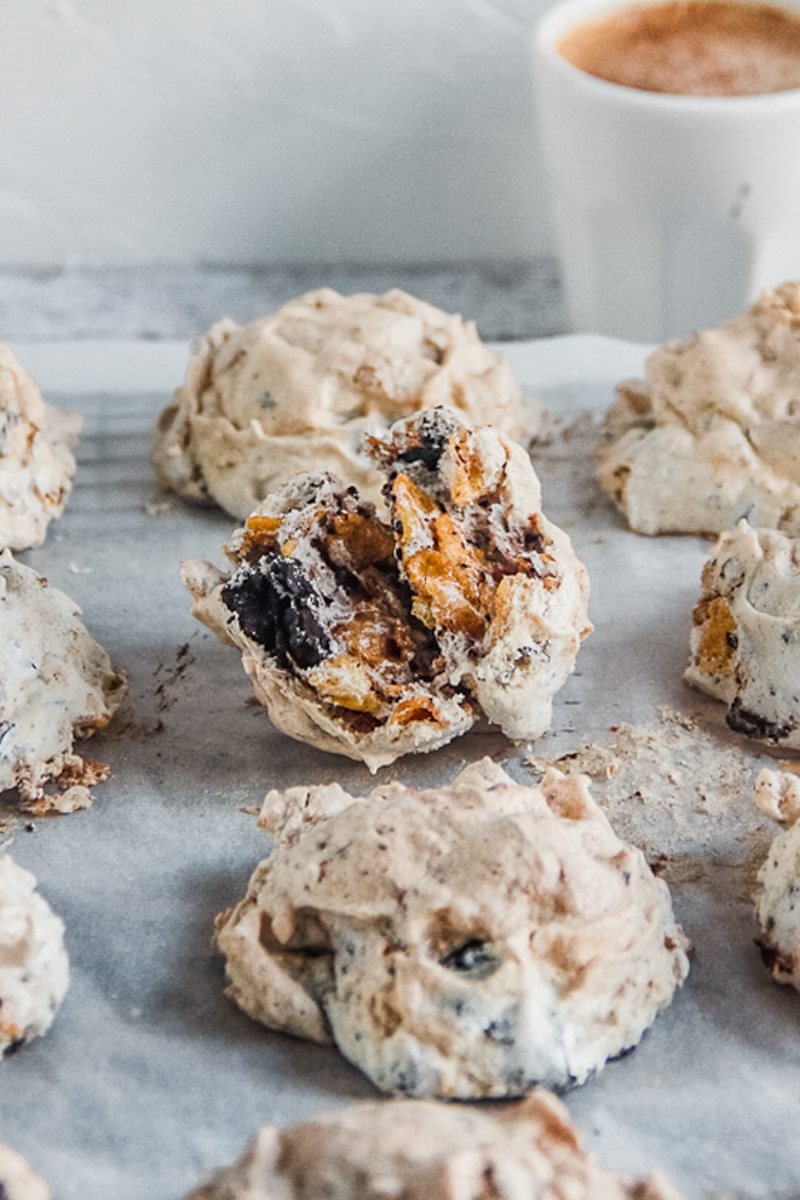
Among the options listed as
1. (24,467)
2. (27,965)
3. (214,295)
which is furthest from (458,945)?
(214,295)

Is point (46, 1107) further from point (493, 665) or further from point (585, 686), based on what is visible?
point (585, 686)

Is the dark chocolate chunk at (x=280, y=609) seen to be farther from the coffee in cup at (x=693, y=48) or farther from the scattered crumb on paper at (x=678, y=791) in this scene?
the coffee in cup at (x=693, y=48)

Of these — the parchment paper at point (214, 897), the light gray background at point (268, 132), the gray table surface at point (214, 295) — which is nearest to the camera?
the parchment paper at point (214, 897)

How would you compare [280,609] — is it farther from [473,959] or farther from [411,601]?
[473,959]

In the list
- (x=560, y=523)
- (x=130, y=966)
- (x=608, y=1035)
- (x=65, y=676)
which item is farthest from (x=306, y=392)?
(x=608, y=1035)

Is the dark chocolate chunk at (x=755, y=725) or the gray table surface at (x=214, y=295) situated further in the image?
the gray table surface at (x=214, y=295)

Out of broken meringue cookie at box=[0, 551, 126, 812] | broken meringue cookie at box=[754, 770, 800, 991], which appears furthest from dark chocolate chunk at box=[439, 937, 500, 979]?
broken meringue cookie at box=[0, 551, 126, 812]

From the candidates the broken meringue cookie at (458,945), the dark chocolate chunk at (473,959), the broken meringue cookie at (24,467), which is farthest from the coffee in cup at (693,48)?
the dark chocolate chunk at (473,959)
